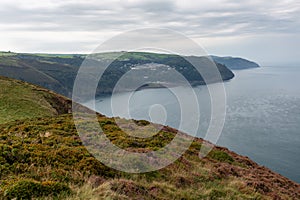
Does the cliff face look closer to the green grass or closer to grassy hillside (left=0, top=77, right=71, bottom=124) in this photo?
the green grass

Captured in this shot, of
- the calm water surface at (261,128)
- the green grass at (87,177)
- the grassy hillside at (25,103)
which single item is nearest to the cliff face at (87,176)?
the green grass at (87,177)

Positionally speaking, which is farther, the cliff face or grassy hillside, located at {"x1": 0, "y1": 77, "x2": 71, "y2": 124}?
grassy hillside, located at {"x1": 0, "y1": 77, "x2": 71, "y2": 124}

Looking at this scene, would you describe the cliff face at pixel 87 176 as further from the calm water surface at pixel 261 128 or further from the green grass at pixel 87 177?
the calm water surface at pixel 261 128

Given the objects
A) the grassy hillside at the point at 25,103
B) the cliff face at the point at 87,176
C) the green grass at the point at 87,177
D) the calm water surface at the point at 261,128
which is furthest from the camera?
the calm water surface at the point at 261,128

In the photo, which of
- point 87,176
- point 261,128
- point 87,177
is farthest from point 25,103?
point 261,128

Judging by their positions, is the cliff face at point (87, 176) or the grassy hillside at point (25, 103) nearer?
the cliff face at point (87, 176)

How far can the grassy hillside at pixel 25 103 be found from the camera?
1014 inches

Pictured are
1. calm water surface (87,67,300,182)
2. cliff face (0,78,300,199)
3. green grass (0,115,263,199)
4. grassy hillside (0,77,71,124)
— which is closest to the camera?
cliff face (0,78,300,199)

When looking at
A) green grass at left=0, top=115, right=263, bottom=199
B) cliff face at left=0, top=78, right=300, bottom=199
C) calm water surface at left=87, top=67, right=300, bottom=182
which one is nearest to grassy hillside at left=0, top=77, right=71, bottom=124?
cliff face at left=0, top=78, right=300, bottom=199

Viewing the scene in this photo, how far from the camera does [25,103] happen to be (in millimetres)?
29312

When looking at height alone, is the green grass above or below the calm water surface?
above

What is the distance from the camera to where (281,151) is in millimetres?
66125

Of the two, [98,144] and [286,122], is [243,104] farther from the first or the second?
[98,144]

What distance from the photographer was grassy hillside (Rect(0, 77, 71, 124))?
2575cm
